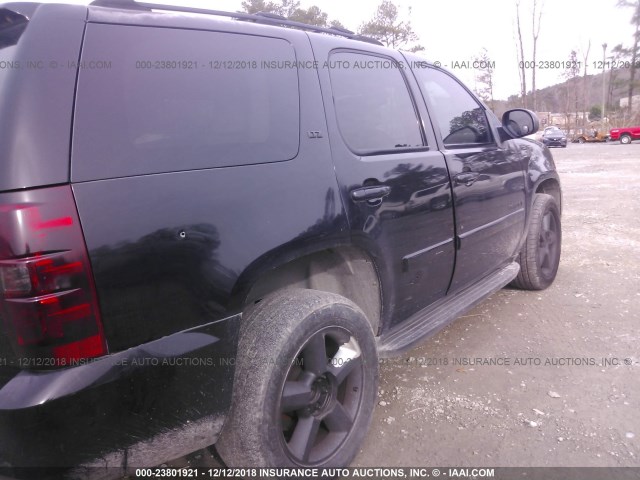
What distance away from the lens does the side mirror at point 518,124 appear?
12.3ft

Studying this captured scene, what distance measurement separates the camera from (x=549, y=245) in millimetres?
4539

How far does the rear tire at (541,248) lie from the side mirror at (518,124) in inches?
31.3

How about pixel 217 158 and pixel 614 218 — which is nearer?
pixel 217 158

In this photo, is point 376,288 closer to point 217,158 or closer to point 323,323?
point 323,323

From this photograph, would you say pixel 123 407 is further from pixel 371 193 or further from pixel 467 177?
pixel 467 177

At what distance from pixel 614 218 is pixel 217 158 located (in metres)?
7.38

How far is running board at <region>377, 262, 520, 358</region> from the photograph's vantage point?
2613 millimetres

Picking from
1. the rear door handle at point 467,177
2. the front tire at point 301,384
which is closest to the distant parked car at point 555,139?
the rear door handle at point 467,177

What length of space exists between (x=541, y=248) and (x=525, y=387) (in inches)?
72.4

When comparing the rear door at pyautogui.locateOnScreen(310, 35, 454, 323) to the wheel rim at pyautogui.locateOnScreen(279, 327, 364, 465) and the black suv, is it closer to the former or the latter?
the black suv

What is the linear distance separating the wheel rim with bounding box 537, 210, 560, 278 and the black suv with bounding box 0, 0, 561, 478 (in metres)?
2.00

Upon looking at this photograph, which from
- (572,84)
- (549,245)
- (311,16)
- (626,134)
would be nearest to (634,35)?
(572,84)

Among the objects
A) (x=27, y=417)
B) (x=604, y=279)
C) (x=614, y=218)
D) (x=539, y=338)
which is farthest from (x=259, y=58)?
(x=614, y=218)

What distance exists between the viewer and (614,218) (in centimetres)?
743
